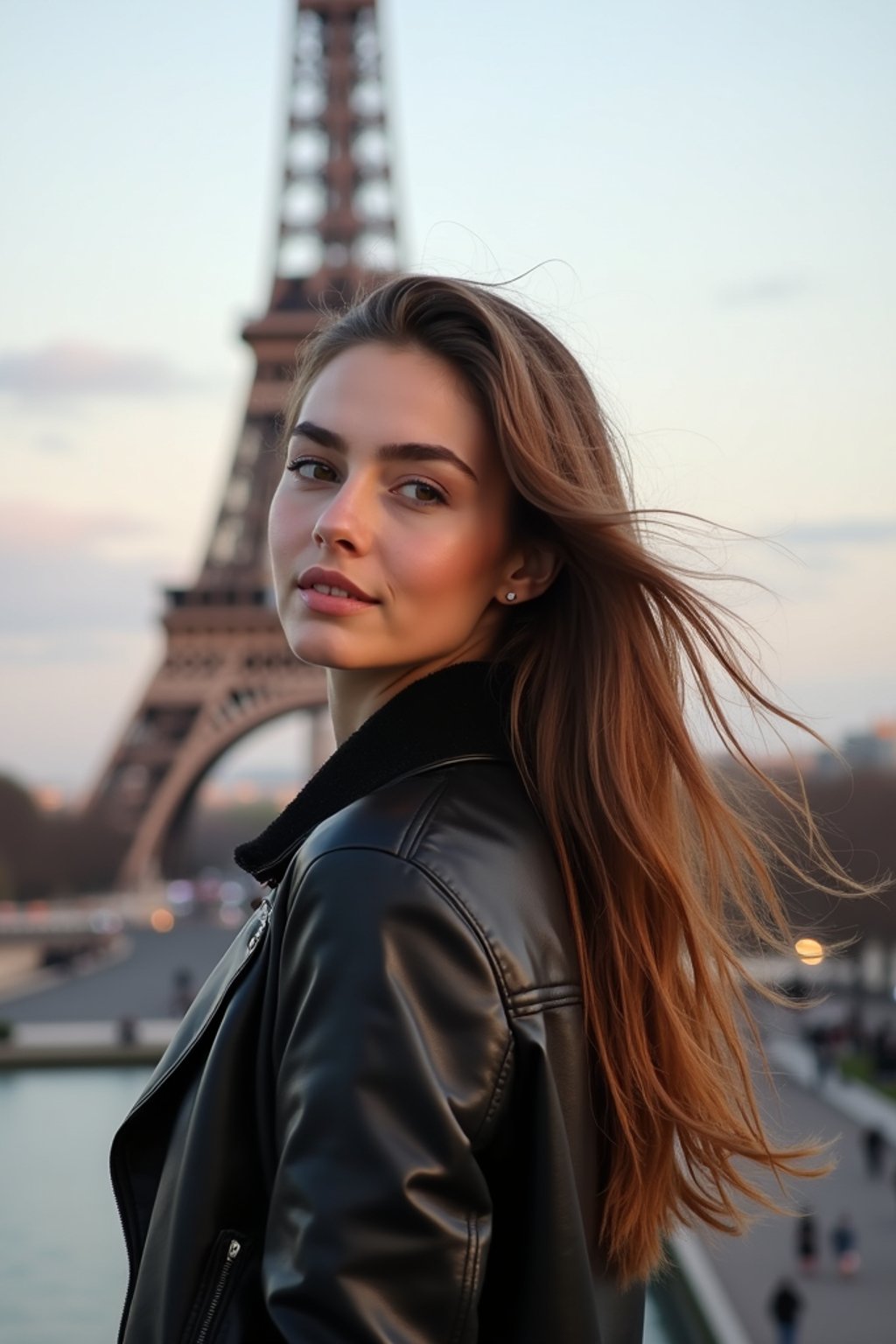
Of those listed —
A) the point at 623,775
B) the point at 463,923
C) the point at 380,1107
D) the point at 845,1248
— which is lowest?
the point at 380,1107

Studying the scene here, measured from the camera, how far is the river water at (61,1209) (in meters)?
10.2

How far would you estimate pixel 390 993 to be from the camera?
1.24m

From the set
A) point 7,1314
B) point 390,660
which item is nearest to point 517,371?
point 390,660

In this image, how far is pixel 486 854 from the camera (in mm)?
1405

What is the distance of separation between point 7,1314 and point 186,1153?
981cm

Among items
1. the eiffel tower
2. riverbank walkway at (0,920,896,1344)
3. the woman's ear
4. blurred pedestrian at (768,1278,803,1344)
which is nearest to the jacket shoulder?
the woman's ear

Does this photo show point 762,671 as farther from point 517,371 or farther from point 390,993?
point 390,993

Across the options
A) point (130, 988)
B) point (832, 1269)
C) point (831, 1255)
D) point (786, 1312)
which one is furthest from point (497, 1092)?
point (130, 988)

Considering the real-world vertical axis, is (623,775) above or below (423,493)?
below

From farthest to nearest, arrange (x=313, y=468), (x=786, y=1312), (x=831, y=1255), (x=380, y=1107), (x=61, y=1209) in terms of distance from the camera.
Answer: (x=61, y=1209), (x=831, y=1255), (x=786, y=1312), (x=313, y=468), (x=380, y=1107)

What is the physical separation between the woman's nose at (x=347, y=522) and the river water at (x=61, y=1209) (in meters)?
6.98

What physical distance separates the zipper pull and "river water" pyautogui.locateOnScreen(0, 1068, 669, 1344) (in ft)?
22.8

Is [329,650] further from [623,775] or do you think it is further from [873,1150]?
[873,1150]

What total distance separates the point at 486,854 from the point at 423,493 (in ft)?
1.29
